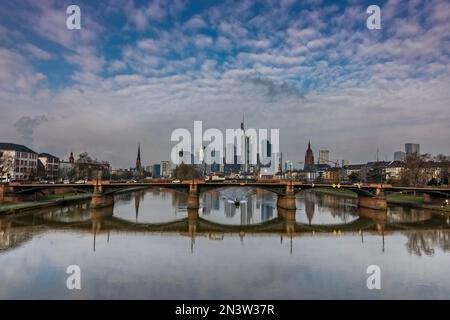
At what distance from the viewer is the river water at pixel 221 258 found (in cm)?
1977

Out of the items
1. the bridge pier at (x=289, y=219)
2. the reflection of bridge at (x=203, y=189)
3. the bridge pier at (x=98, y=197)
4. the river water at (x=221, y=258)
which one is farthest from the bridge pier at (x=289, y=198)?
the bridge pier at (x=98, y=197)

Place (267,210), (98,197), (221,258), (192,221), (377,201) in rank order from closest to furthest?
(221,258) → (192,221) → (98,197) → (377,201) → (267,210)

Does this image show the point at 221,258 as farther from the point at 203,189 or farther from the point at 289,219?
the point at 203,189

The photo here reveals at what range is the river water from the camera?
19.8 m

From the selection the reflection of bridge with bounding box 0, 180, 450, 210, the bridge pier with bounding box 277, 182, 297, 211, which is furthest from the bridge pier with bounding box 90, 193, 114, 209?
the bridge pier with bounding box 277, 182, 297, 211

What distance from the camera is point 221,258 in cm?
2803

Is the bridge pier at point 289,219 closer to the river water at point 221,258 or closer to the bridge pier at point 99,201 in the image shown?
the river water at point 221,258

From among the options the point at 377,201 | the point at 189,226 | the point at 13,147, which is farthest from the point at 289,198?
the point at 13,147

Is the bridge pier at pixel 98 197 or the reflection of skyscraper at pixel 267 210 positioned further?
the bridge pier at pixel 98 197

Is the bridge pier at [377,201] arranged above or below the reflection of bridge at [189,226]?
above

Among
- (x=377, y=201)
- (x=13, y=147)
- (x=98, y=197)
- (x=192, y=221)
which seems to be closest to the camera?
(x=192, y=221)

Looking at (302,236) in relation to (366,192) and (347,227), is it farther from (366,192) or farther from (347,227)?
(366,192)
